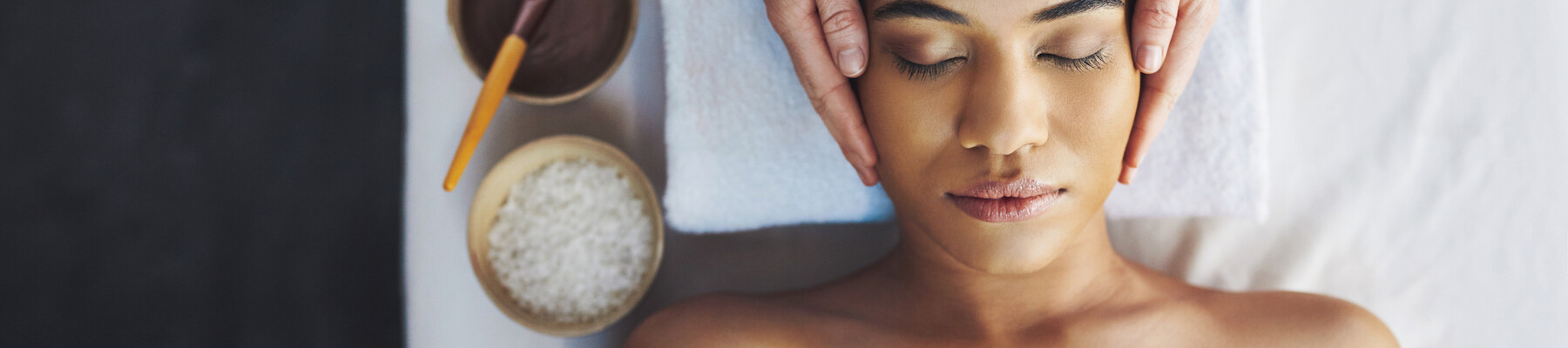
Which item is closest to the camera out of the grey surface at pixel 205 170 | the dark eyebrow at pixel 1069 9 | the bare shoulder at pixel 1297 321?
the dark eyebrow at pixel 1069 9

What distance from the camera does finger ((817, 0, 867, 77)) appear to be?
3.28ft

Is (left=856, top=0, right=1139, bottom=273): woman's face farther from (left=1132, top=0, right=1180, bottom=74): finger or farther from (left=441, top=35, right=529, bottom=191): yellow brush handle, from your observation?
(left=441, top=35, right=529, bottom=191): yellow brush handle

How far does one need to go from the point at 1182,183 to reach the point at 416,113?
1.29 metres

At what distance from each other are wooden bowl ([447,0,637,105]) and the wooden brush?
44mm

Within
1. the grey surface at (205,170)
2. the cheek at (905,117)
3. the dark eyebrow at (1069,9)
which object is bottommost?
the grey surface at (205,170)

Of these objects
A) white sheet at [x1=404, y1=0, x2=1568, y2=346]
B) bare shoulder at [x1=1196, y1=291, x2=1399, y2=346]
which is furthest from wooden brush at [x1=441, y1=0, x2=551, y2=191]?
bare shoulder at [x1=1196, y1=291, x2=1399, y2=346]

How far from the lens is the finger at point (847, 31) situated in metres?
1.00


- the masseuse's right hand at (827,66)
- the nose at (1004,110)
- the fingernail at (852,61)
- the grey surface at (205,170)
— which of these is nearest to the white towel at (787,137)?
the masseuse's right hand at (827,66)

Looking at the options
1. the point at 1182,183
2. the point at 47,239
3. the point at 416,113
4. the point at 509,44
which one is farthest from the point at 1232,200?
the point at 47,239

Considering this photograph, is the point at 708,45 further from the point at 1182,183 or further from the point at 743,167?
the point at 1182,183

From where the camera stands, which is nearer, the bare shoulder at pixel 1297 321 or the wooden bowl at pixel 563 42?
the bare shoulder at pixel 1297 321

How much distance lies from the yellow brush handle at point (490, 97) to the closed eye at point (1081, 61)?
0.79 meters

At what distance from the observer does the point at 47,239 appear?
1.59m

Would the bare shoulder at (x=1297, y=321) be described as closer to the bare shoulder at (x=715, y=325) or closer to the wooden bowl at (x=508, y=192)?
the bare shoulder at (x=715, y=325)
